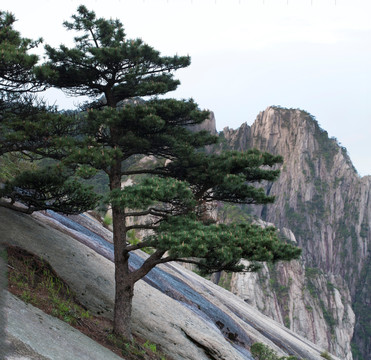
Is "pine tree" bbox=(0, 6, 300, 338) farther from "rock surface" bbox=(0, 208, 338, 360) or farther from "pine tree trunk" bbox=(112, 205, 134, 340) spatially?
"rock surface" bbox=(0, 208, 338, 360)

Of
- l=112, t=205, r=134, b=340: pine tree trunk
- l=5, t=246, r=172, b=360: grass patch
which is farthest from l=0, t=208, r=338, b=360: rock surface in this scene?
l=112, t=205, r=134, b=340: pine tree trunk

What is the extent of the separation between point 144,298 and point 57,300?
4452mm

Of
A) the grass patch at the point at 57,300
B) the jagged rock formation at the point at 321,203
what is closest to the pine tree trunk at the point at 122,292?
the grass patch at the point at 57,300

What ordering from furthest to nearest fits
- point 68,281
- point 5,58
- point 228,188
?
1. point 68,281
2. point 228,188
3. point 5,58

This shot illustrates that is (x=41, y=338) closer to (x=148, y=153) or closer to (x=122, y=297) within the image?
(x=122, y=297)

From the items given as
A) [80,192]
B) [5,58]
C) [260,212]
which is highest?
[260,212]

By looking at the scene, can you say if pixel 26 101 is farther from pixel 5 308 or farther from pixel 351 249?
pixel 351 249

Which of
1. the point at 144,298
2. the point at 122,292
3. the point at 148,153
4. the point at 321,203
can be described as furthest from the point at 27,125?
the point at 321,203

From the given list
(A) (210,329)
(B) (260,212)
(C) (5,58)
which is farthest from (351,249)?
(C) (5,58)

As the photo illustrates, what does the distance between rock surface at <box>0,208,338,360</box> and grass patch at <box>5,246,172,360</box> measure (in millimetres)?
561

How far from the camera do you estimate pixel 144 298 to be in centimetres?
1496

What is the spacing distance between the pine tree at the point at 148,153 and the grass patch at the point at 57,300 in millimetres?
631

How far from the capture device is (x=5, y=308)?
28.4 ft

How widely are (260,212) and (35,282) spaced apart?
10370cm
